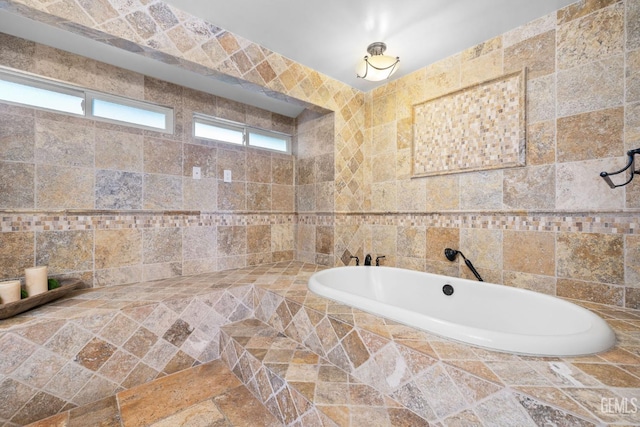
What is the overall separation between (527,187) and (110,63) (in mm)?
3319

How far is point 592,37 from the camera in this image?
61.2 inches

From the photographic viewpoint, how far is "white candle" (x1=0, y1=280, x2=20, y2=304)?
56.2 inches

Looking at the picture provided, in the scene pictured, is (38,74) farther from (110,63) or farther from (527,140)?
(527,140)

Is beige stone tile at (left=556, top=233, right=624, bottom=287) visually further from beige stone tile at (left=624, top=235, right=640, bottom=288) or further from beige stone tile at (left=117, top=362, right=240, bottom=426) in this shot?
beige stone tile at (left=117, top=362, right=240, bottom=426)

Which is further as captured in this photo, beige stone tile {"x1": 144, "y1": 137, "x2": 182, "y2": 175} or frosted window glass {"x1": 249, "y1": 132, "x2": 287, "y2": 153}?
frosted window glass {"x1": 249, "y1": 132, "x2": 287, "y2": 153}

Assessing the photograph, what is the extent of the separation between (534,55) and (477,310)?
182cm

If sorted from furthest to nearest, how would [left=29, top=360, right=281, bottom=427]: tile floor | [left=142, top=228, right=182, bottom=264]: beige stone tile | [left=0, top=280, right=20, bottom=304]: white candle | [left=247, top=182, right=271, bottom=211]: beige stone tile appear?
[left=247, top=182, right=271, bottom=211]: beige stone tile < [left=142, top=228, right=182, bottom=264]: beige stone tile < [left=0, top=280, right=20, bottom=304]: white candle < [left=29, top=360, right=281, bottom=427]: tile floor

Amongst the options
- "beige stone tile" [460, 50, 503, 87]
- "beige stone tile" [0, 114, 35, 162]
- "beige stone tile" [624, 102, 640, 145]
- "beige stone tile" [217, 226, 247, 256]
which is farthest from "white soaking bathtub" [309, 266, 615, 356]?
"beige stone tile" [0, 114, 35, 162]

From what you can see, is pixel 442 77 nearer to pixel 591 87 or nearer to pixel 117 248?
pixel 591 87

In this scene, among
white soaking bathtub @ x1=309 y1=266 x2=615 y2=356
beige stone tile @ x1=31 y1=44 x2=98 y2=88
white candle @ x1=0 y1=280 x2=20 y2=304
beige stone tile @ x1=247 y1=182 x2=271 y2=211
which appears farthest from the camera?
beige stone tile @ x1=247 y1=182 x2=271 y2=211

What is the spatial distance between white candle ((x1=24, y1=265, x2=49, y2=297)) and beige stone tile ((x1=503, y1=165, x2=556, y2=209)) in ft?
10.5

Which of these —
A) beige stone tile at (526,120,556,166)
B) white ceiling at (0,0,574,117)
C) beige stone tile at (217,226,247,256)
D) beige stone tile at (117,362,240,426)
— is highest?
white ceiling at (0,0,574,117)

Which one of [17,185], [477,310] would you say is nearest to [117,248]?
[17,185]

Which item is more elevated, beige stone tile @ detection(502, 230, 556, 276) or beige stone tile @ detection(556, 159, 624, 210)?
beige stone tile @ detection(556, 159, 624, 210)
